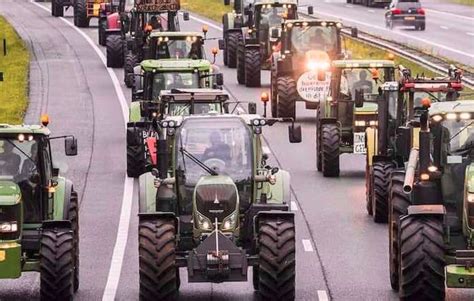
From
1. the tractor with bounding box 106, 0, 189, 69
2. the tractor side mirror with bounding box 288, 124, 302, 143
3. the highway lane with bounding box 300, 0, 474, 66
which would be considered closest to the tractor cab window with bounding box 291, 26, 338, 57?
the tractor with bounding box 106, 0, 189, 69

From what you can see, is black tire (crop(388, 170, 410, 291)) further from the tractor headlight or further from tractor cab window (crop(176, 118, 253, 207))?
the tractor headlight

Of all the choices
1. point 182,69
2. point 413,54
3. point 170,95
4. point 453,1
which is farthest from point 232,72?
point 453,1

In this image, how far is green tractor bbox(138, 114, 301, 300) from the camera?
73.7 ft

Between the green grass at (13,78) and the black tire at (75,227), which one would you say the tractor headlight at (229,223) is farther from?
the green grass at (13,78)

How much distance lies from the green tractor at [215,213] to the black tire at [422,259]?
5.57 ft

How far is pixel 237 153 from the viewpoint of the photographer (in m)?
24.1

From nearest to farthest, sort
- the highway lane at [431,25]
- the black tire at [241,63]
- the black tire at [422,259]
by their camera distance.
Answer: the black tire at [422,259] → the black tire at [241,63] → the highway lane at [431,25]

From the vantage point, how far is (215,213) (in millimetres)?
23125

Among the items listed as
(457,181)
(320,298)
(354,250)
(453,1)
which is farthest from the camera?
(453,1)

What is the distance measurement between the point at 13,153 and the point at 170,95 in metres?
8.19

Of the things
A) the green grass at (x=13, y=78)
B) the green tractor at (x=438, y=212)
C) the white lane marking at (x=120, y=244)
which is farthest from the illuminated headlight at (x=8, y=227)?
the green grass at (x=13, y=78)

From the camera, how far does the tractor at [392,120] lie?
30.0 m

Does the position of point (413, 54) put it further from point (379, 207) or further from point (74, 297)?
point (74, 297)

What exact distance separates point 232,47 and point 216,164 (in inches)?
1512
